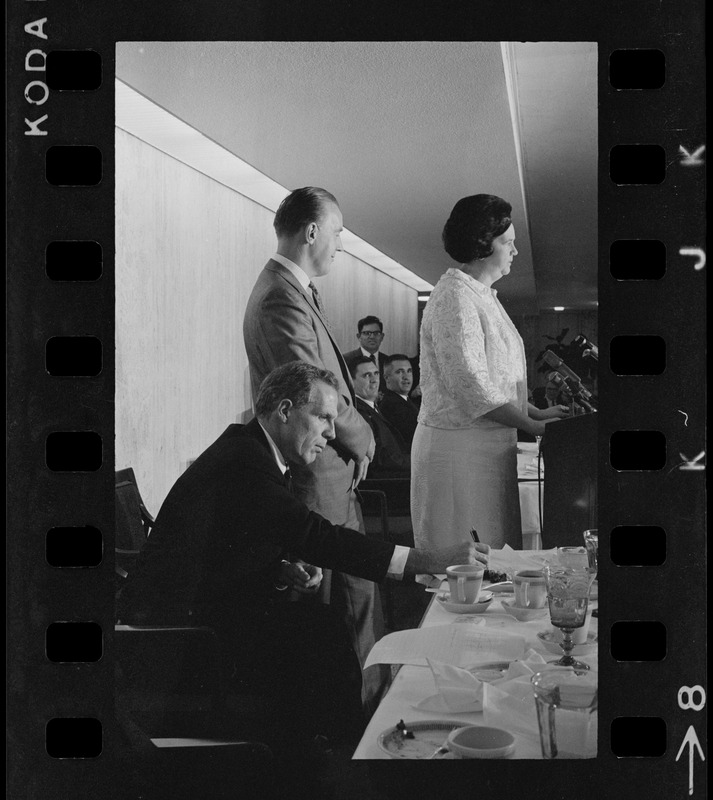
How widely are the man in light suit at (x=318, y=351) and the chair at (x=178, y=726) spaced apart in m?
0.24

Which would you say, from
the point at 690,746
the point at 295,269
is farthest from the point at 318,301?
the point at 690,746

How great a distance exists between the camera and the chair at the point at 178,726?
1424 millimetres

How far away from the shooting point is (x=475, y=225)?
1.53m

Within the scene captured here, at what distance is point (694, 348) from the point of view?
4.51 ft

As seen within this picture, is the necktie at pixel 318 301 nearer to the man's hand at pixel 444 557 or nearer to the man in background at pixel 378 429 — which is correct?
the man in background at pixel 378 429

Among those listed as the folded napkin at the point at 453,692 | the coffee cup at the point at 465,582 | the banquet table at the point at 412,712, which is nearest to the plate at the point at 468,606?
the coffee cup at the point at 465,582

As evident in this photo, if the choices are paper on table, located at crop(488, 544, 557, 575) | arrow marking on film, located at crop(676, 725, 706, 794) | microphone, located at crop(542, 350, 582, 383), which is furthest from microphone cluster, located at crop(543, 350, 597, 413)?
arrow marking on film, located at crop(676, 725, 706, 794)

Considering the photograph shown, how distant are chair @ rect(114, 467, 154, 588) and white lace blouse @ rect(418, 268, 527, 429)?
52cm

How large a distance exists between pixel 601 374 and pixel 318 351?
499 millimetres

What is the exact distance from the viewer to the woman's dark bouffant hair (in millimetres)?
1523

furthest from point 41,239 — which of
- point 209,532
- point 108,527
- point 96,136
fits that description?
point 209,532

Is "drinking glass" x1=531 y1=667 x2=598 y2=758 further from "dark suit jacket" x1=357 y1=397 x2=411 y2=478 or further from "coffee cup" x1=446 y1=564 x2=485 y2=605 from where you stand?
"dark suit jacket" x1=357 y1=397 x2=411 y2=478

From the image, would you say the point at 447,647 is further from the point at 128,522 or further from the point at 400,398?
the point at 128,522

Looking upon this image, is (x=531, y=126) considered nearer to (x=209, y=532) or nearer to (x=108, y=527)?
(x=209, y=532)
